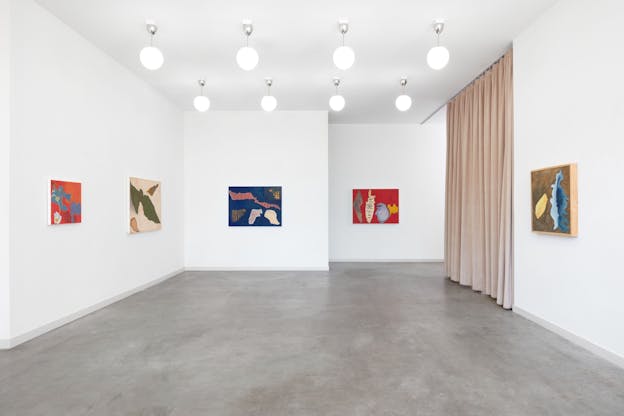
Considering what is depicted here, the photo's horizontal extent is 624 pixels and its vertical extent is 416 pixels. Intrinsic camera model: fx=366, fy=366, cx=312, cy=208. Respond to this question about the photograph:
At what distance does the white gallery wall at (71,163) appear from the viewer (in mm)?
3557

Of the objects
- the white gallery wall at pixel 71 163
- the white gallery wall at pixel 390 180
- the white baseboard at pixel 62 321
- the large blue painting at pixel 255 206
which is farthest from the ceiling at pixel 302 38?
the white baseboard at pixel 62 321

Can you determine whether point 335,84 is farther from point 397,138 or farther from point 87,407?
point 87,407

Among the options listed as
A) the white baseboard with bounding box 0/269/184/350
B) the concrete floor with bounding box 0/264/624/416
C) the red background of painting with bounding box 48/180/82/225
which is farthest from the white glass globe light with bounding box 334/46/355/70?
the white baseboard with bounding box 0/269/184/350

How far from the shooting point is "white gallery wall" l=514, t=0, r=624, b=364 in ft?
10.1

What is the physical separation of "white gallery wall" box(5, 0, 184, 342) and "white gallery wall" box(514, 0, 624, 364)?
209 inches

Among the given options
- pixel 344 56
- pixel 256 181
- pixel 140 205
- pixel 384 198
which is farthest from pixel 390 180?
pixel 140 205

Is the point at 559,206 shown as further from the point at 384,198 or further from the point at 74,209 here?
the point at 384,198

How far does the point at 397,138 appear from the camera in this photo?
9.20 m

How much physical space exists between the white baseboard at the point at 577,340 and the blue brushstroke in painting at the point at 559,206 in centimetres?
102

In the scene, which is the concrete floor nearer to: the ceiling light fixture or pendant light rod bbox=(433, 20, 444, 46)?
the ceiling light fixture

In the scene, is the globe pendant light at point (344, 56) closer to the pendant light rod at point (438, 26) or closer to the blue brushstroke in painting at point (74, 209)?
the pendant light rod at point (438, 26)

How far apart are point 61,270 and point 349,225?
6.30 metres

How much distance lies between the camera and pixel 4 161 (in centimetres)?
339

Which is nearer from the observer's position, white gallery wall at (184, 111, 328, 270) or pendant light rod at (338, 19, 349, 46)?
pendant light rod at (338, 19, 349, 46)
